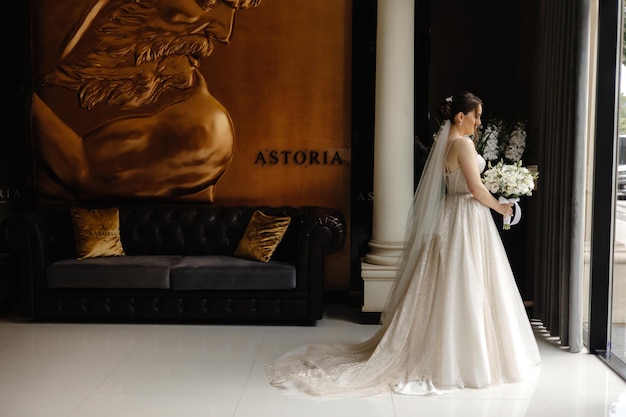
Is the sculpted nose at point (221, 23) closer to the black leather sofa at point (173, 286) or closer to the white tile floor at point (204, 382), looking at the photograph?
the black leather sofa at point (173, 286)

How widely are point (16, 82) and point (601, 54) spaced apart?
5.16m

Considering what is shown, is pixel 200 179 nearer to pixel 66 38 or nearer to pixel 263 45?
pixel 263 45

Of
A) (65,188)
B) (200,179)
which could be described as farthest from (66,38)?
(200,179)

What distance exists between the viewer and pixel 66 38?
6.39m

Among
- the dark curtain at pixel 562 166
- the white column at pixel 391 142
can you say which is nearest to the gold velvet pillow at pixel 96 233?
the white column at pixel 391 142

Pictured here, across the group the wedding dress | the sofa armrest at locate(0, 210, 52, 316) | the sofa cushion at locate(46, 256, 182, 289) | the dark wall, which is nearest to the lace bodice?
the wedding dress

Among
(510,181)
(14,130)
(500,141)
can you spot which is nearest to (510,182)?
(510,181)

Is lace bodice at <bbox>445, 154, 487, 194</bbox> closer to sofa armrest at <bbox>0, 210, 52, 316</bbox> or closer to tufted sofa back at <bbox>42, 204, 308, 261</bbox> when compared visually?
tufted sofa back at <bbox>42, 204, 308, 261</bbox>

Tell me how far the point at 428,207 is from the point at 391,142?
1667 millimetres

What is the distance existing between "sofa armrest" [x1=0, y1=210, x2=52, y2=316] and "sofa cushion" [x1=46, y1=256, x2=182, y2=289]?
0.10m

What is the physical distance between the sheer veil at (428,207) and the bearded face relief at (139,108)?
8.77 ft

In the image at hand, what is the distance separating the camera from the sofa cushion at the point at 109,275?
17.7 feet

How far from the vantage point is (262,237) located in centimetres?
566

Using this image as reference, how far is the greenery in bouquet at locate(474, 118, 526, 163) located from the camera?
18.0ft
